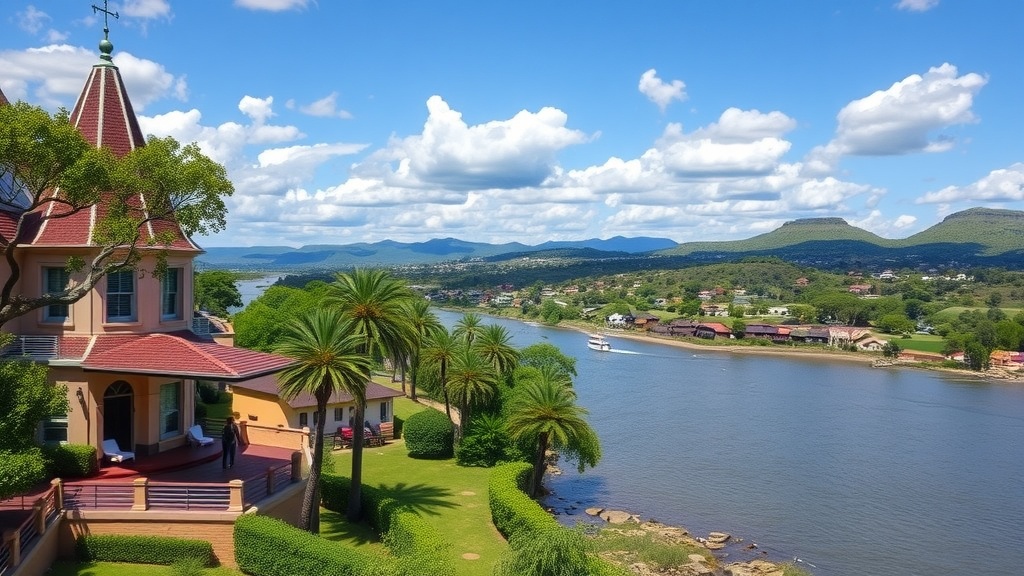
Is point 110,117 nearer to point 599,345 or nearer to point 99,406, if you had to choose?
point 99,406

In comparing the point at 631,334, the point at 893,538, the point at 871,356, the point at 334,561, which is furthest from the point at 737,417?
the point at 631,334

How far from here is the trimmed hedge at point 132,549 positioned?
15.3 metres

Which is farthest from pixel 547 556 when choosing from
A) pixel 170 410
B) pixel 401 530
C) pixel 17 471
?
pixel 170 410

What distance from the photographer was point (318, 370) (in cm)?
1877

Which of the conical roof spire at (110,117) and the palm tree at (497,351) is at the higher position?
the conical roof spire at (110,117)

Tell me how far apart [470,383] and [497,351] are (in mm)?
3566

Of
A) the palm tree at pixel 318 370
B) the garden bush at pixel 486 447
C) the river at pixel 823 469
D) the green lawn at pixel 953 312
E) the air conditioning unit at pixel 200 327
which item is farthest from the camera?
the green lawn at pixel 953 312

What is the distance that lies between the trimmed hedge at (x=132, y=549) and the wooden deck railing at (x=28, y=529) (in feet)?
3.11

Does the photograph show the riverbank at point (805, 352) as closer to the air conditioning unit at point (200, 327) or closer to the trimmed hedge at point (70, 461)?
the air conditioning unit at point (200, 327)

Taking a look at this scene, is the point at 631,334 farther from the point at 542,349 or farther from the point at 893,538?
the point at 893,538

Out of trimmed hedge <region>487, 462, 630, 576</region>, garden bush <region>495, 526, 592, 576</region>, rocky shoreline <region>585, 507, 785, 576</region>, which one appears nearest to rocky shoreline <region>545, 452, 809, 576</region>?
rocky shoreline <region>585, 507, 785, 576</region>

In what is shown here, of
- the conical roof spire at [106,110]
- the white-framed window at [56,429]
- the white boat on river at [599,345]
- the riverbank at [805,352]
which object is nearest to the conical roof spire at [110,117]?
the conical roof spire at [106,110]

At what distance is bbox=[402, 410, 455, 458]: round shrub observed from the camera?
104 ft

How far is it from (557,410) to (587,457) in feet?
13.1
